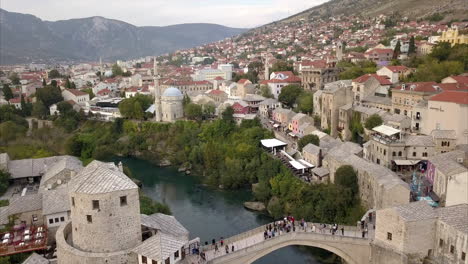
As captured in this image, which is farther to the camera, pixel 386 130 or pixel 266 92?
pixel 266 92

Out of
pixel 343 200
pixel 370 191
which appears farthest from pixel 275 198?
pixel 370 191

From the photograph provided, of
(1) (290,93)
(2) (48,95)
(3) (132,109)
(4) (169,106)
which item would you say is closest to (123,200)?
(1) (290,93)

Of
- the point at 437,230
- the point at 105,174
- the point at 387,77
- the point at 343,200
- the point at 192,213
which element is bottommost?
the point at 192,213

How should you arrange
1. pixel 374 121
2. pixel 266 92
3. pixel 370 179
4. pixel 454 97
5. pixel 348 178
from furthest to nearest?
pixel 266 92, pixel 374 121, pixel 454 97, pixel 348 178, pixel 370 179

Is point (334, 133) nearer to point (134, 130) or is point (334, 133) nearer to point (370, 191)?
point (370, 191)

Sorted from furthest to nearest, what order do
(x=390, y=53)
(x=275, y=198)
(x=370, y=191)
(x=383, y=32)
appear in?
1. (x=383, y=32)
2. (x=390, y=53)
3. (x=275, y=198)
4. (x=370, y=191)

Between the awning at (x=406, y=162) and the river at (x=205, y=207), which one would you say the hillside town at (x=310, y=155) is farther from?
the river at (x=205, y=207)

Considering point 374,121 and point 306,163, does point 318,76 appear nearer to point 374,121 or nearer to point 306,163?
point 374,121
